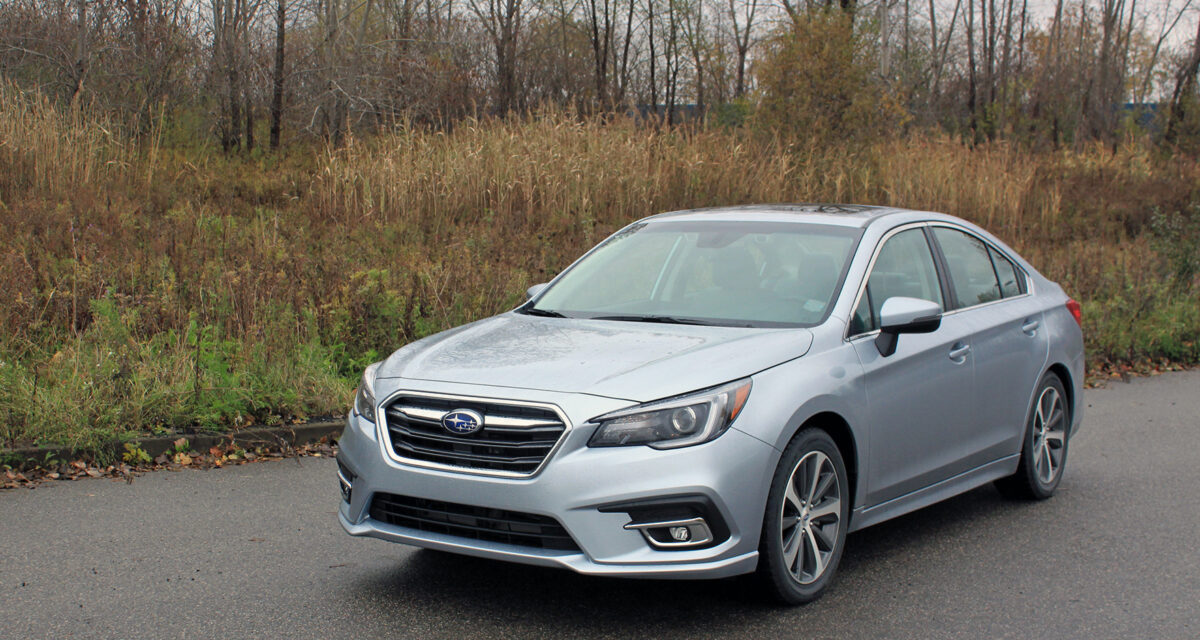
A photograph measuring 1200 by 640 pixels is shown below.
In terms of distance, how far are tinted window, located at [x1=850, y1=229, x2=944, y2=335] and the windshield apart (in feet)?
0.54

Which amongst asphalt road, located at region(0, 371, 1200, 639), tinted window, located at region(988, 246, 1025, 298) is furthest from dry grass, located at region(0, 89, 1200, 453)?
tinted window, located at region(988, 246, 1025, 298)

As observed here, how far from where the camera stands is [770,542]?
4.58m

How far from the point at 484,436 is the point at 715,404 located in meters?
0.86

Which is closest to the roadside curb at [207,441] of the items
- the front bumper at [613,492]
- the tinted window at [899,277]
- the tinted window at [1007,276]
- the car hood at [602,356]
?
the car hood at [602,356]

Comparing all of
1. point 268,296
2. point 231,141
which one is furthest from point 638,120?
point 268,296

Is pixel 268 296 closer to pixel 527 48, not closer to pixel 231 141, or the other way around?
pixel 231 141

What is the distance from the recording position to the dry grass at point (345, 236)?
8.59 m

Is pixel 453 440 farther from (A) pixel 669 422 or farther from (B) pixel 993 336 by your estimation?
(B) pixel 993 336

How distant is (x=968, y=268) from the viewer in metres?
6.52

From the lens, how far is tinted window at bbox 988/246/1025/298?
6.79 meters

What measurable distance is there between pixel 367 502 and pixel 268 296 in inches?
228

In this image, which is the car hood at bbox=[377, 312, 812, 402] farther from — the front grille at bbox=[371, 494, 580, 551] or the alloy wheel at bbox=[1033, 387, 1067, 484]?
the alloy wheel at bbox=[1033, 387, 1067, 484]

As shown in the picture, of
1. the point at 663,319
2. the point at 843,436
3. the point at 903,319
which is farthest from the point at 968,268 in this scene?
the point at 663,319

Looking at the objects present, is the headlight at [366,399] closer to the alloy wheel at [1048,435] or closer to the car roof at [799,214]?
the car roof at [799,214]
